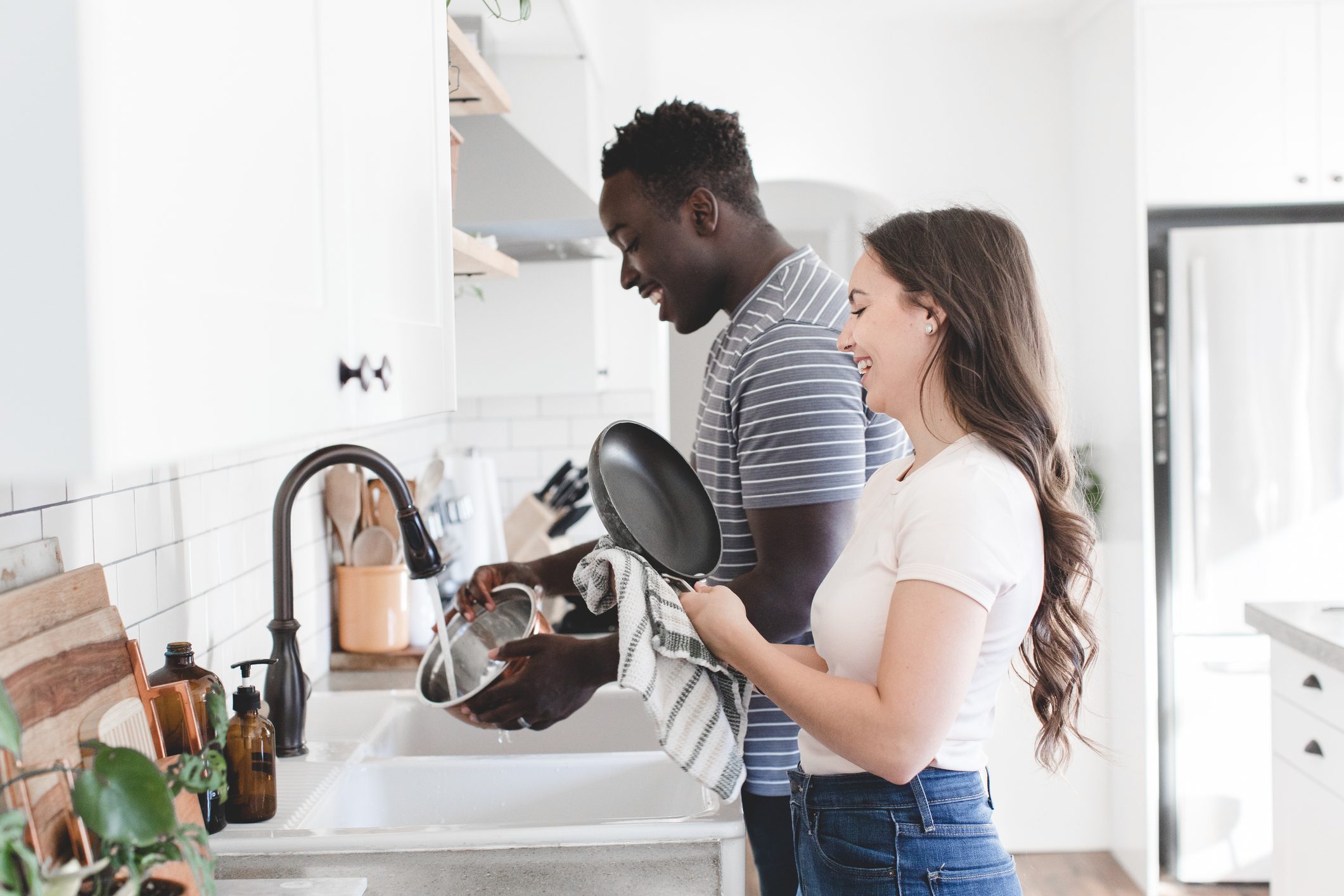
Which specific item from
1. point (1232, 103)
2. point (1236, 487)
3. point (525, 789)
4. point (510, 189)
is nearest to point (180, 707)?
point (525, 789)

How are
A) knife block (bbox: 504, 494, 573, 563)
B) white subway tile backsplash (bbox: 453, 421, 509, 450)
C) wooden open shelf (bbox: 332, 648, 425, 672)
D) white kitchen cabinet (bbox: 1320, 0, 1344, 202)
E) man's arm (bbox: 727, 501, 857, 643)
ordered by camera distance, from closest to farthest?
man's arm (bbox: 727, 501, 857, 643) < wooden open shelf (bbox: 332, 648, 425, 672) < knife block (bbox: 504, 494, 573, 563) < white kitchen cabinet (bbox: 1320, 0, 1344, 202) < white subway tile backsplash (bbox: 453, 421, 509, 450)

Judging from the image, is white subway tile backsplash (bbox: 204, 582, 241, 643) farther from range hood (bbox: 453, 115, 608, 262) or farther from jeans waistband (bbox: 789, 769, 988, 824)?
jeans waistband (bbox: 789, 769, 988, 824)

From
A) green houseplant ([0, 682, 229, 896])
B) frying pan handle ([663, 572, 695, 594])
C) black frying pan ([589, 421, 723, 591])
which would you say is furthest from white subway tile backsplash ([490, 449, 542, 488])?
green houseplant ([0, 682, 229, 896])

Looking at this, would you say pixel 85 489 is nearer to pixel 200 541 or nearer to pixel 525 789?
pixel 200 541

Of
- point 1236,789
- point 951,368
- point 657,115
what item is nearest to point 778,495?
point 951,368

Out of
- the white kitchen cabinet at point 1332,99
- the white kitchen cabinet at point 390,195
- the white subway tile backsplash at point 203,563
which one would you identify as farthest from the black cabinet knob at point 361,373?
the white kitchen cabinet at point 1332,99

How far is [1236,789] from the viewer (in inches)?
130

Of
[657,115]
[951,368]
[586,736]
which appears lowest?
[586,736]

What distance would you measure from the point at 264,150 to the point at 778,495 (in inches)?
30.7

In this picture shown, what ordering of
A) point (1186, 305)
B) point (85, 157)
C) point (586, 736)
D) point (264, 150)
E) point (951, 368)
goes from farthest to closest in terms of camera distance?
point (1186, 305)
point (586, 736)
point (951, 368)
point (264, 150)
point (85, 157)

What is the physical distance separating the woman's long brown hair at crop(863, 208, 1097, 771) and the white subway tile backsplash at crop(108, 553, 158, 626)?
38.0 inches

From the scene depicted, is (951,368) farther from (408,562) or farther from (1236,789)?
(1236,789)

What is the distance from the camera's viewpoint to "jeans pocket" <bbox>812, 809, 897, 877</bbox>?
1106 mm

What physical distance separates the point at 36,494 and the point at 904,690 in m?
0.87
